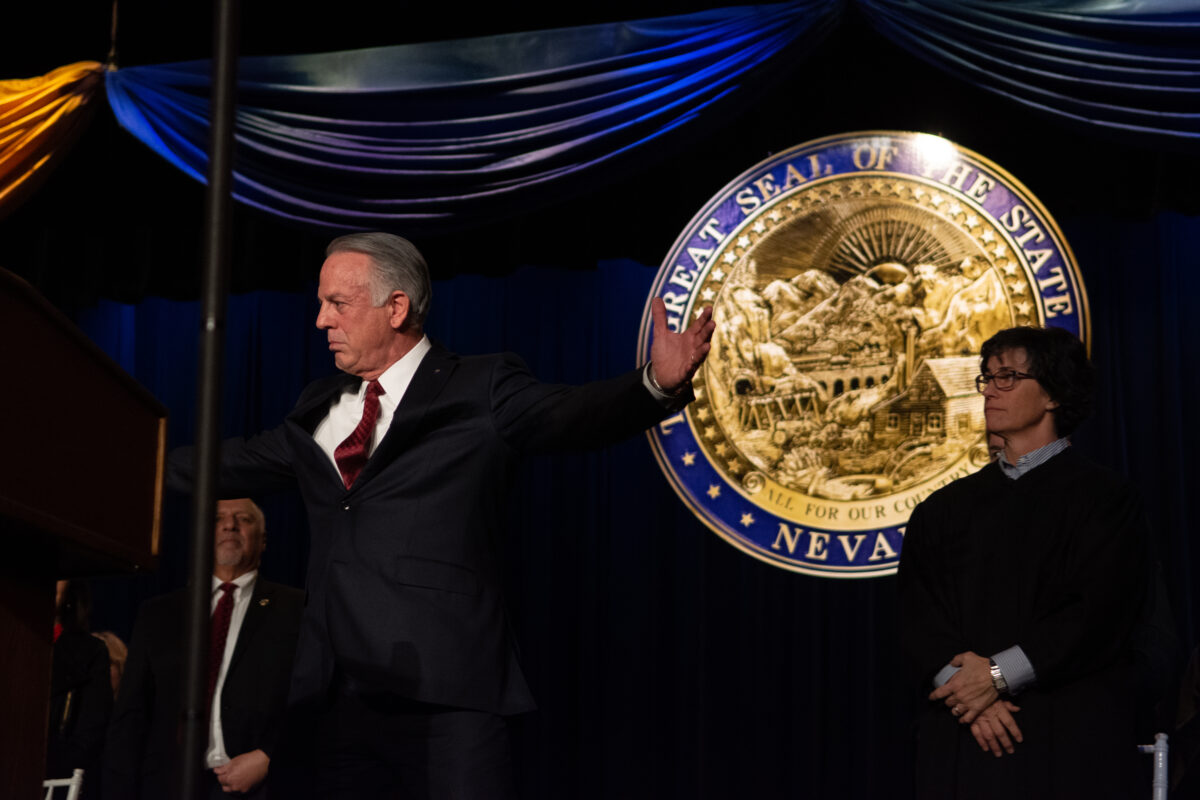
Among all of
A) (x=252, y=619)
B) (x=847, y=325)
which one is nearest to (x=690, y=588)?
(x=847, y=325)

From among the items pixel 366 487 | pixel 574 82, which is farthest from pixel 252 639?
pixel 574 82

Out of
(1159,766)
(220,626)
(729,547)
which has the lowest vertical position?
(1159,766)

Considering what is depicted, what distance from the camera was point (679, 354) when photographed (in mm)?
2168

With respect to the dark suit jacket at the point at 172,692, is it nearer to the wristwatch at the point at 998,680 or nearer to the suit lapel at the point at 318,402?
the suit lapel at the point at 318,402

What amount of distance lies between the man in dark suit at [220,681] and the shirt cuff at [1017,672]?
184 centimetres

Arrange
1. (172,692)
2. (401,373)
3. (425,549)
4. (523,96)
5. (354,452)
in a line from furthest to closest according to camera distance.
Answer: (523,96) < (172,692) < (401,373) < (354,452) < (425,549)

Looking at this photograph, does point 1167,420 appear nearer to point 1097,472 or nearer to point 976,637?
point 1097,472

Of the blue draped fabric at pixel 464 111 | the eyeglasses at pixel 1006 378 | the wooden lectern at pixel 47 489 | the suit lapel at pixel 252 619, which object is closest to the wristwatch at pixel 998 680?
the eyeglasses at pixel 1006 378

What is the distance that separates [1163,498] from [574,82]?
2042mm

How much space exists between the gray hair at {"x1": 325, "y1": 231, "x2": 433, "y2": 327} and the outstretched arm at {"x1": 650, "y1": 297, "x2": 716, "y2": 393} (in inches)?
23.4

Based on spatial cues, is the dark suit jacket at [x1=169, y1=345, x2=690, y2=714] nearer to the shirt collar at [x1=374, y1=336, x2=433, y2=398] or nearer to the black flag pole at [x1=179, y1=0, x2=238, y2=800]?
the shirt collar at [x1=374, y1=336, x2=433, y2=398]

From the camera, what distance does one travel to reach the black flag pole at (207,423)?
1278 mm

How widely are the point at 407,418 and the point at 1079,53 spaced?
2199 mm

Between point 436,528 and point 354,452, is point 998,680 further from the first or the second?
point 354,452
